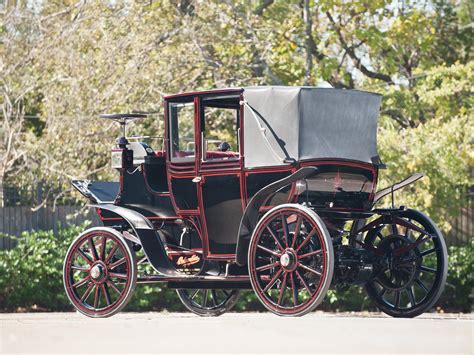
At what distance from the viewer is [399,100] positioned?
65.5ft

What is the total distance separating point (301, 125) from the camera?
9.13 m

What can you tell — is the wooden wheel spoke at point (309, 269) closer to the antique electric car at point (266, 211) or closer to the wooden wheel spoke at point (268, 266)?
the antique electric car at point (266, 211)

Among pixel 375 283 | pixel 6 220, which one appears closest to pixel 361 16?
pixel 6 220

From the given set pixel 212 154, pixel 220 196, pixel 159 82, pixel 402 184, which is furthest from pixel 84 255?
pixel 159 82

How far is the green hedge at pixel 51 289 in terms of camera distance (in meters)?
18.2

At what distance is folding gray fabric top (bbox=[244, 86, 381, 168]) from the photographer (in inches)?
359

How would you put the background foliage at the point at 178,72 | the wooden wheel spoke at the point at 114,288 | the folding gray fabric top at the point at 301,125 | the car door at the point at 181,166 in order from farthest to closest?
the background foliage at the point at 178,72 → the wooden wheel spoke at the point at 114,288 → the car door at the point at 181,166 → the folding gray fabric top at the point at 301,125

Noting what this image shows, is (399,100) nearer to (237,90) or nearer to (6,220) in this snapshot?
(6,220)

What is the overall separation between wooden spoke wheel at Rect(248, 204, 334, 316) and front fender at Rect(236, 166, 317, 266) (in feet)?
0.52

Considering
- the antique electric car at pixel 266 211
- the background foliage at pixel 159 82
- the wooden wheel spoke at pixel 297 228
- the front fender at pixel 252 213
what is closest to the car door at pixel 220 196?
the antique electric car at pixel 266 211

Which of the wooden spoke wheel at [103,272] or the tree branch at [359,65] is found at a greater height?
the tree branch at [359,65]

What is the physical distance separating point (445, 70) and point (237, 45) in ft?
12.5

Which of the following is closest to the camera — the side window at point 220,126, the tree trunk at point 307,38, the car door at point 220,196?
the car door at point 220,196

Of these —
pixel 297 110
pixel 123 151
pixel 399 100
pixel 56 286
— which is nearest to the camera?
pixel 297 110
